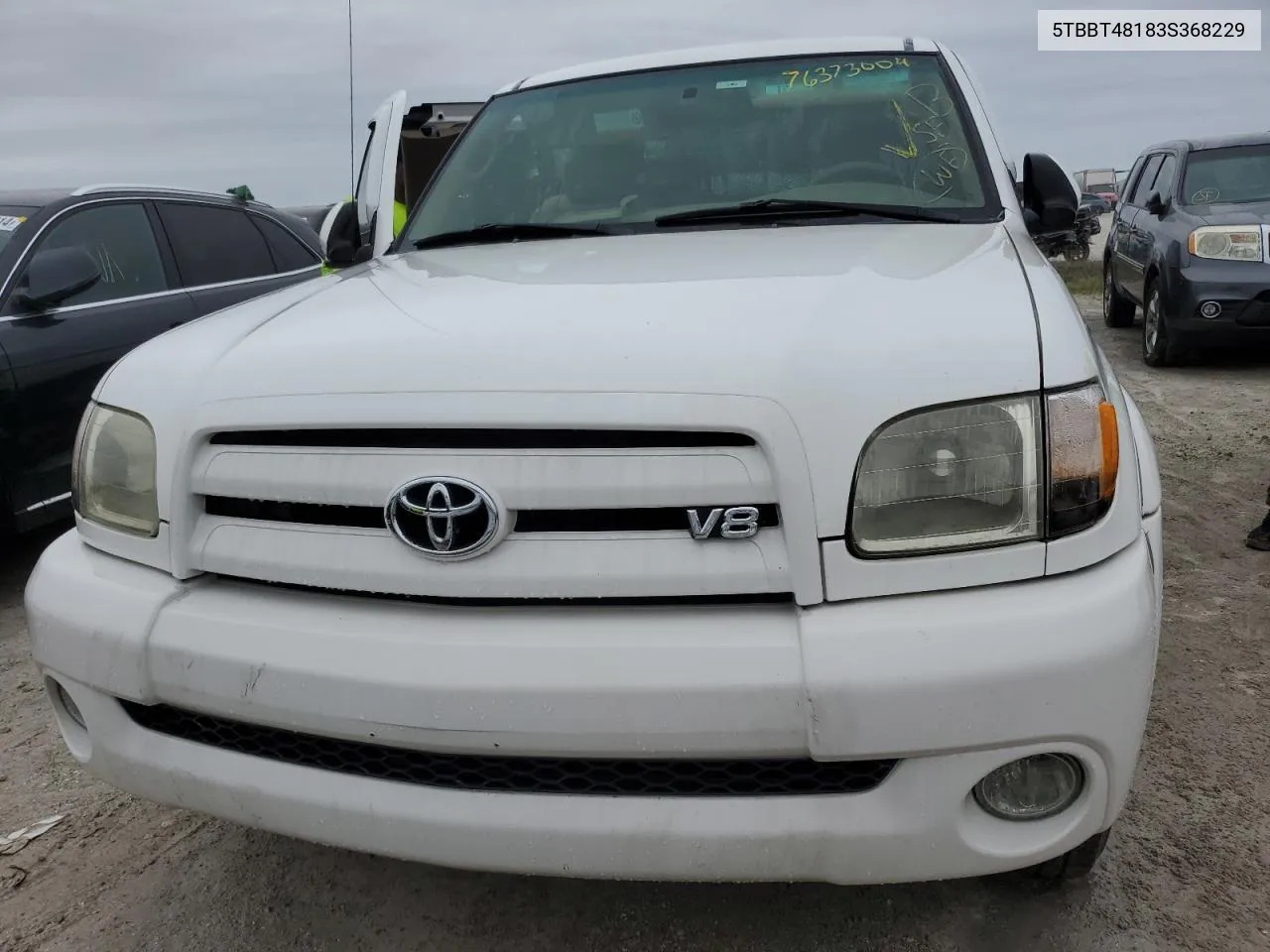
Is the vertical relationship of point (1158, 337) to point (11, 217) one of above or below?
below

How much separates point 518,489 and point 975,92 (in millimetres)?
2046

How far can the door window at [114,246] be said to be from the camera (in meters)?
4.45

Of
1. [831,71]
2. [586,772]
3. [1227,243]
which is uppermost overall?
[831,71]

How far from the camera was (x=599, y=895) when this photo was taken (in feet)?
6.82

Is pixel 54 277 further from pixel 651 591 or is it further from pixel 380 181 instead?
pixel 651 591

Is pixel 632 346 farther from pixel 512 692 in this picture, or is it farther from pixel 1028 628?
pixel 1028 628

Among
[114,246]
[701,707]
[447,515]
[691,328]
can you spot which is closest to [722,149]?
[691,328]

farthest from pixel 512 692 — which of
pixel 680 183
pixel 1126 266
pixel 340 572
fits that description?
pixel 1126 266

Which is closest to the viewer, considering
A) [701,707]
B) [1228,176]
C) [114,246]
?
[701,707]

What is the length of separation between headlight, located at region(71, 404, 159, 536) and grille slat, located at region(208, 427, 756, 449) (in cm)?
33

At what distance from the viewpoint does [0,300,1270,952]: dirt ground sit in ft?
6.37

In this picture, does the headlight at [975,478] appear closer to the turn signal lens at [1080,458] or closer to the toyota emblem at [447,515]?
the turn signal lens at [1080,458]

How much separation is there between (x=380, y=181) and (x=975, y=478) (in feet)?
8.57

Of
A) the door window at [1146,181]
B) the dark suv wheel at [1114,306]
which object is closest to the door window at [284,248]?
the door window at [1146,181]
